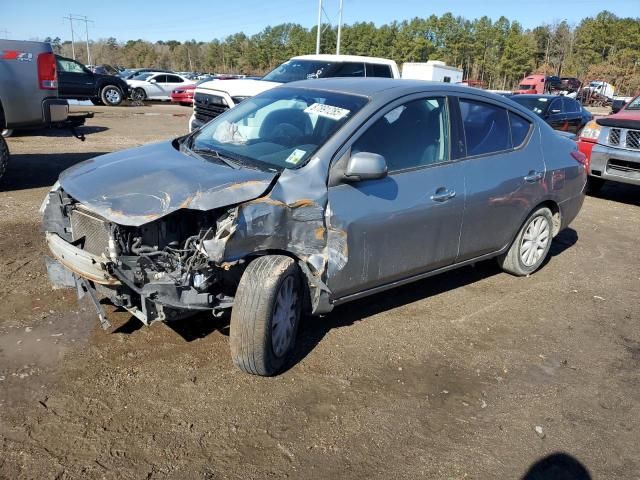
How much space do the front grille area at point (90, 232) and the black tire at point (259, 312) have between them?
0.84 meters

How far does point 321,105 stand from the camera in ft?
13.1

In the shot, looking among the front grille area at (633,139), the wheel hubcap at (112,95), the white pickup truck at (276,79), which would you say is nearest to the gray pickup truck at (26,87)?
the white pickup truck at (276,79)

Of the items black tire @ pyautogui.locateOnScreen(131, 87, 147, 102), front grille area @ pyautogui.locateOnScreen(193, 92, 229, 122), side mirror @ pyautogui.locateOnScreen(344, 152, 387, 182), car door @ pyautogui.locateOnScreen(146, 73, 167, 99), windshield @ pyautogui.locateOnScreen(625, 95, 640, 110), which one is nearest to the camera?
side mirror @ pyautogui.locateOnScreen(344, 152, 387, 182)

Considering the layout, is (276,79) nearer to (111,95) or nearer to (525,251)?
(525,251)

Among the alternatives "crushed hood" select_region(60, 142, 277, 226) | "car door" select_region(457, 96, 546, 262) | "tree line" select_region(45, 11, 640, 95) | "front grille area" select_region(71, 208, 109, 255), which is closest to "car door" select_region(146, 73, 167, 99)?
"car door" select_region(457, 96, 546, 262)

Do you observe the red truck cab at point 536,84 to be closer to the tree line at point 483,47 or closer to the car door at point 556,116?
the tree line at point 483,47

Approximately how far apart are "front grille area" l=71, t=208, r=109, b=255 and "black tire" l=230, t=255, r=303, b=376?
837mm

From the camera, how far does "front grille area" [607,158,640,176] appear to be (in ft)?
27.7

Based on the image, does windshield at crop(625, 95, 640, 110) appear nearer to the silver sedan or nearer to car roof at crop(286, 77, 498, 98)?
the silver sedan

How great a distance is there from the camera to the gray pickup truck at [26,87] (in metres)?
7.00

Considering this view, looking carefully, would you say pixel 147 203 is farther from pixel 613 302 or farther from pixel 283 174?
pixel 613 302

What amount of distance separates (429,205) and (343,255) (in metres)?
0.84

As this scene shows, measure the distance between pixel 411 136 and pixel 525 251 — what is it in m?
2.00

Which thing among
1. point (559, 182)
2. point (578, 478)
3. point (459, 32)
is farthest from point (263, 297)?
point (459, 32)
